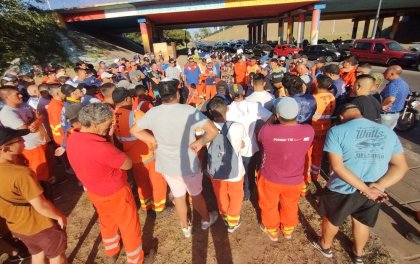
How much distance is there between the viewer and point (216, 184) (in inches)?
136

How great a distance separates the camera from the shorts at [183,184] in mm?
3102

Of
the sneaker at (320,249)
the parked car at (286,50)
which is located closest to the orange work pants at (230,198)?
the sneaker at (320,249)

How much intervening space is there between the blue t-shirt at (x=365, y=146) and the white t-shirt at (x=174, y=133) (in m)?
1.41

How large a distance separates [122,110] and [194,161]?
128 centimetres

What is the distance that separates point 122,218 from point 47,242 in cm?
72

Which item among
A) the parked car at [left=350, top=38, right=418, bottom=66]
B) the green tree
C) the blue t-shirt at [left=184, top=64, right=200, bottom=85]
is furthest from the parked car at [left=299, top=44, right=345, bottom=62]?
the green tree

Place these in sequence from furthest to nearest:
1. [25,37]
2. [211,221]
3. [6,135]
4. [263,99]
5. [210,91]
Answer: [25,37], [210,91], [263,99], [211,221], [6,135]

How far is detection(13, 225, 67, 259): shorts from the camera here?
2.37 m

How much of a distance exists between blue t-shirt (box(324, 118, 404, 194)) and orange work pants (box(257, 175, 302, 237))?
711 millimetres

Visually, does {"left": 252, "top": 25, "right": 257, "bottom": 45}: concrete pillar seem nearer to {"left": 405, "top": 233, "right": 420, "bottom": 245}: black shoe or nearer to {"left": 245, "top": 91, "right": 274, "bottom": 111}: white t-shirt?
{"left": 245, "top": 91, "right": 274, "bottom": 111}: white t-shirt

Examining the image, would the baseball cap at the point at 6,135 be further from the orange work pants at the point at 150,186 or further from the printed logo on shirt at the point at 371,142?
the printed logo on shirt at the point at 371,142

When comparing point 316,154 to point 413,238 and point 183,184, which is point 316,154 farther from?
point 183,184

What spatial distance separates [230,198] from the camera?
343 cm

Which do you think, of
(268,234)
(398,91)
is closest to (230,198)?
(268,234)
